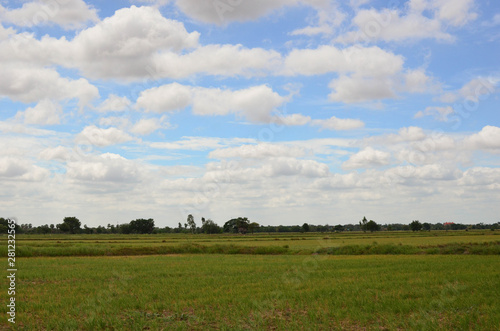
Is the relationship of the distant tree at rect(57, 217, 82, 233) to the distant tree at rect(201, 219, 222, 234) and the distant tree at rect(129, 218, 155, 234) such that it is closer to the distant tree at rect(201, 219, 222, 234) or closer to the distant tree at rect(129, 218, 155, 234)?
the distant tree at rect(129, 218, 155, 234)

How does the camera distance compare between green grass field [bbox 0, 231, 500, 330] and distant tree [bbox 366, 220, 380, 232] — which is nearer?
green grass field [bbox 0, 231, 500, 330]

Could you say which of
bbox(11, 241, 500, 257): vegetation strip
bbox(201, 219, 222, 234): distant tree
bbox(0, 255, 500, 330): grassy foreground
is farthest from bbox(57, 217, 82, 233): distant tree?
bbox(0, 255, 500, 330): grassy foreground

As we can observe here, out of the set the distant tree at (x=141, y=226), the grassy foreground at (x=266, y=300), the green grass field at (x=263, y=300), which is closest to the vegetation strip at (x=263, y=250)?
the green grass field at (x=263, y=300)

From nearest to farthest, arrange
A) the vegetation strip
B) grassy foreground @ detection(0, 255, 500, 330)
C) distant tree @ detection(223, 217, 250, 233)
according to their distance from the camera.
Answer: grassy foreground @ detection(0, 255, 500, 330) → the vegetation strip → distant tree @ detection(223, 217, 250, 233)

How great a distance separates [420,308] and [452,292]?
4044 mm

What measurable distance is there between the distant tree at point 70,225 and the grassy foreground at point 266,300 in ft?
536

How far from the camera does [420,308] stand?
609 inches

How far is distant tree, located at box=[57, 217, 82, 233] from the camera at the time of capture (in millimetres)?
177125

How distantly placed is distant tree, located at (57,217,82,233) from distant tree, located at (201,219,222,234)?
55.2 meters

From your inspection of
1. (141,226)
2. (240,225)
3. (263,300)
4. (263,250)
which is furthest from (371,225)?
(263,300)

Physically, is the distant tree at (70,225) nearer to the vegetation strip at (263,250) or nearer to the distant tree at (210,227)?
the distant tree at (210,227)

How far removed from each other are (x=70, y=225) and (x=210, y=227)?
6065cm

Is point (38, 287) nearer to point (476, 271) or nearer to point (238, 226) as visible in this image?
point (476, 271)

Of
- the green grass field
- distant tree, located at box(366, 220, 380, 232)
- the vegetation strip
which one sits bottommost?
distant tree, located at box(366, 220, 380, 232)
